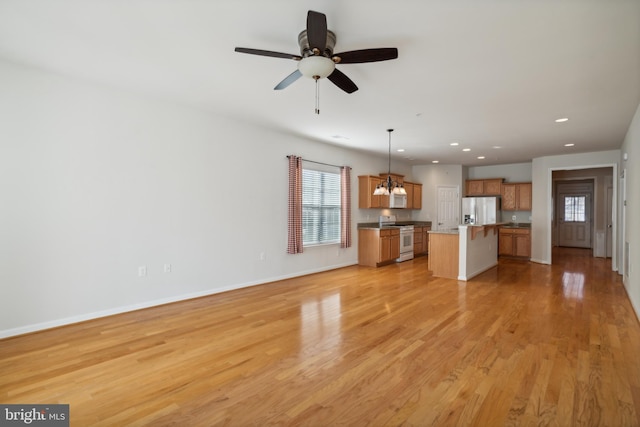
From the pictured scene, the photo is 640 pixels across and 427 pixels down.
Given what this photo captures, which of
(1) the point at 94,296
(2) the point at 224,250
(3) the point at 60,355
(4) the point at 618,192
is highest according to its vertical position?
(4) the point at 618,192

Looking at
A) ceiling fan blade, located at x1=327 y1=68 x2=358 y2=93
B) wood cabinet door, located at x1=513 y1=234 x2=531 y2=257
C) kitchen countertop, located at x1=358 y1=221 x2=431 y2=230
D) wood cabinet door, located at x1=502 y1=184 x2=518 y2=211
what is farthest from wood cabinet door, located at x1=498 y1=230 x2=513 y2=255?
ceiling fan blade, located at x1=327 y1=68 x2=358 y2=93

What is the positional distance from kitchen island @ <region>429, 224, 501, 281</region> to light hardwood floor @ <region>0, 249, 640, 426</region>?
140cm

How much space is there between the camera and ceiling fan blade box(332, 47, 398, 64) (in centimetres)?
239

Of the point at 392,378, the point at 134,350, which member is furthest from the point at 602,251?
the point at 134,350

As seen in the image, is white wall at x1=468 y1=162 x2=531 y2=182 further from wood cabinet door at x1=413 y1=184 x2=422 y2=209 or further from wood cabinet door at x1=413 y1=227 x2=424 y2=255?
wood cabinet door at x1=413 y1=227 x2=424 y2=255

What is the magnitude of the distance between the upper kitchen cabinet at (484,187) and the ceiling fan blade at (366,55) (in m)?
8.23

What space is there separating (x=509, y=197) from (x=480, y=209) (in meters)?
0.82

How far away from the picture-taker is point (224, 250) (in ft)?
16.7

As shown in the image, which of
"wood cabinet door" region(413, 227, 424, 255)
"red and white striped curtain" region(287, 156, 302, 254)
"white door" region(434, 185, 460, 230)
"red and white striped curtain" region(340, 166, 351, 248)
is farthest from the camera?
"white door" region(434, 185, 460, 230)

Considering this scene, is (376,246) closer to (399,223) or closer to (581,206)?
(399,223)

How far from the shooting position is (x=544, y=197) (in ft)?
26.0

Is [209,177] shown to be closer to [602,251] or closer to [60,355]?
[60,355]

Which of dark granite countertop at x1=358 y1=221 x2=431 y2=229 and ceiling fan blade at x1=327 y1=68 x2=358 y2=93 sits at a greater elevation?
ceiling fan blade at x1=327 y1=68 x2=358 y2=93

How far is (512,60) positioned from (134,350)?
4510 millimetres
